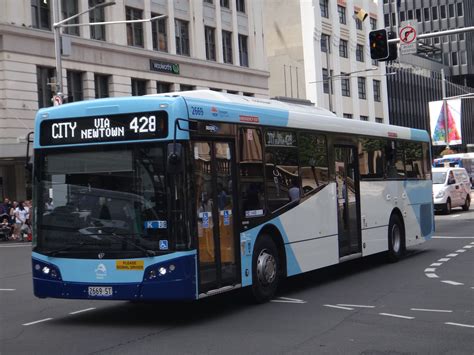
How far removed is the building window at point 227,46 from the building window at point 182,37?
377 cm

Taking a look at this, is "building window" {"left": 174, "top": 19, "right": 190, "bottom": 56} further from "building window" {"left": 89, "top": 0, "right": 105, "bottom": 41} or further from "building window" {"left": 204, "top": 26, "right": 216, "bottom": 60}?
"building window" {"left": 89, "top": 0, "right": 105, "bottom": 41}

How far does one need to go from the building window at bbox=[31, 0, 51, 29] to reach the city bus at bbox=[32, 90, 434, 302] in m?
27.5

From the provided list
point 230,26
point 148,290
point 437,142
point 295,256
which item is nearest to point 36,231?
point 148,290

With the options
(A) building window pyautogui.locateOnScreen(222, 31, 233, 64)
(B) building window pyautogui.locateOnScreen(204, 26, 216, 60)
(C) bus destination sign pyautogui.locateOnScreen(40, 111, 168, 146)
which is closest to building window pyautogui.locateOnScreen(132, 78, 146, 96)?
(B) building window pyautogui.locateOnScreen(204, 26, 216, 60)

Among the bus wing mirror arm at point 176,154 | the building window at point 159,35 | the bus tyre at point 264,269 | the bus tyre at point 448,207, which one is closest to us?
the bus wing mirror arm at point 176,154

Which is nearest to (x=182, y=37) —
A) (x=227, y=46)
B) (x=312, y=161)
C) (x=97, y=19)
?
(x=227, y=46)

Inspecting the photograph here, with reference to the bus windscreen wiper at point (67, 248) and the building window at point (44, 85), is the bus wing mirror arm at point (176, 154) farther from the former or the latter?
the building window at point (44, 85)

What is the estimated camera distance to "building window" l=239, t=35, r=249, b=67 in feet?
166

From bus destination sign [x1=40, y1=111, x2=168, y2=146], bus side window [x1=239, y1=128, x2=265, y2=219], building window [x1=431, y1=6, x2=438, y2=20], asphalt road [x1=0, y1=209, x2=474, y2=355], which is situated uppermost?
building window [x1=431, y1=6, x2=438, y2=20]

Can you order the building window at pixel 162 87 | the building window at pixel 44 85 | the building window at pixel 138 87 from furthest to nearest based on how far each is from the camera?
the building window at pixel 162 87 < the building window at pixel 138 87 < the building window at pixel 44 85

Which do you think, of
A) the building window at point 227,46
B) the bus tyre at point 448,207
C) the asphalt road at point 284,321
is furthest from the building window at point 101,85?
the asphalt road at point 284,321

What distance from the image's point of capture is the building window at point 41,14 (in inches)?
1423

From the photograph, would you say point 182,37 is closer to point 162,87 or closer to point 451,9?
point 162,87

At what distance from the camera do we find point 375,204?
1472cm
